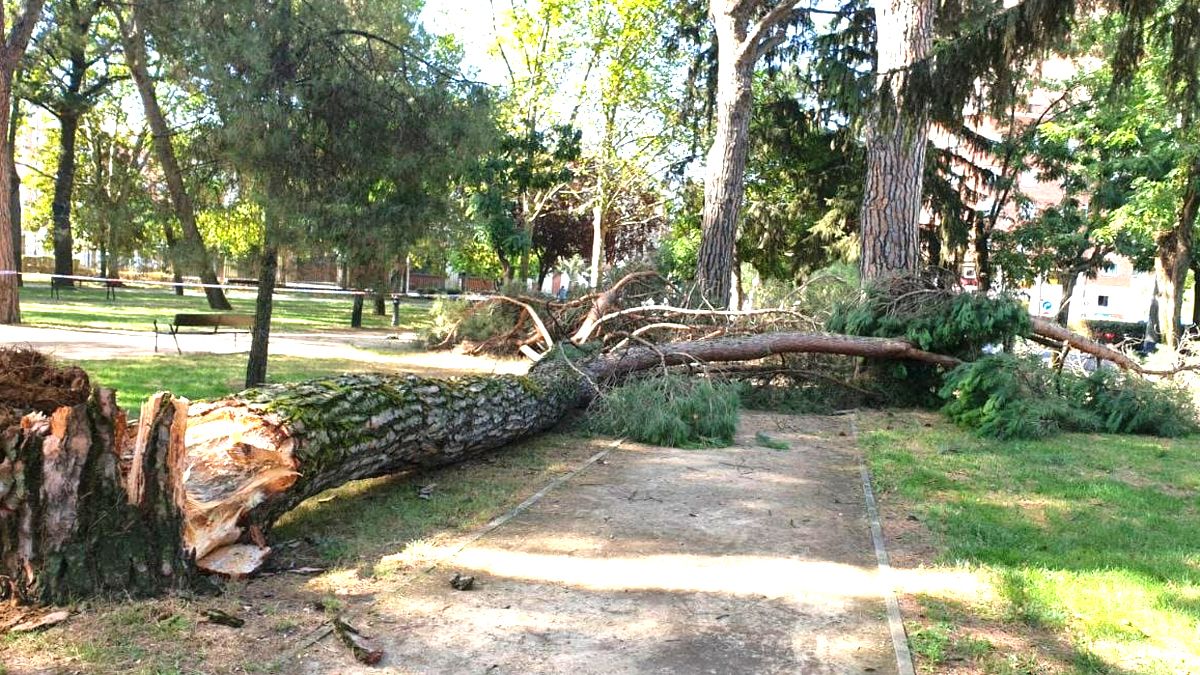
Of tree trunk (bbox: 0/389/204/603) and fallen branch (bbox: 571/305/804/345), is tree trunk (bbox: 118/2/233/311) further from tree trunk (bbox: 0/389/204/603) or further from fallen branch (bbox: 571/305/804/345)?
tree trunk (bbox: 0/389/204/603)

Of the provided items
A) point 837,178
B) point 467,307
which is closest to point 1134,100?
point 837,178

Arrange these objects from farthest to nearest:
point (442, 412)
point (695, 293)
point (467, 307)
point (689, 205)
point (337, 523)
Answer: point (689, 205), point (467, 307), point (695, 293), point (442, 412), point (337, 523)

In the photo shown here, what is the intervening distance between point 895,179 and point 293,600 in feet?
35.6

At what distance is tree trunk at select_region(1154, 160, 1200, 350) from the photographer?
22.7 meters

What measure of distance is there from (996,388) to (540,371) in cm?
506

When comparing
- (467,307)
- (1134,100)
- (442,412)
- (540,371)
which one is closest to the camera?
(442,412)

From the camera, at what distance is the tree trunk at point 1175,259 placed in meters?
22.7

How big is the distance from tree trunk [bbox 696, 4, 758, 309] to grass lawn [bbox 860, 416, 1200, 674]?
6.72 m

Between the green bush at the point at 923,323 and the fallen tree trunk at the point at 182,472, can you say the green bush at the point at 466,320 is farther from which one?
the fallen tree trunk at the point at 182,472

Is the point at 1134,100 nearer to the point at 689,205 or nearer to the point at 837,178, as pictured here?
the point at 837,178

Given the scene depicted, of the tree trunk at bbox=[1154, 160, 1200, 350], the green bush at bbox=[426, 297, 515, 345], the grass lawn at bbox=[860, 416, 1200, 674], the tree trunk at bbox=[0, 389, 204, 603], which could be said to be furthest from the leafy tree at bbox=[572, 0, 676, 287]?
the tree trunk at bbox=[0, 389, 204, 603]

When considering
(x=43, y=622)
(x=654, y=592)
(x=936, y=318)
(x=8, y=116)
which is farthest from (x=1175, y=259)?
(x=8, y=116)

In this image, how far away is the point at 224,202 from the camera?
32.1ft

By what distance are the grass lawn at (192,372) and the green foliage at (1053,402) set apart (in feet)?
26.7
